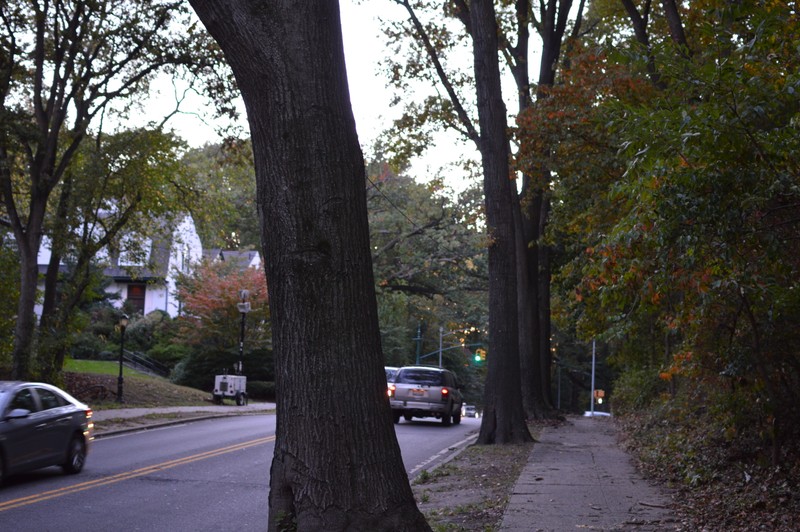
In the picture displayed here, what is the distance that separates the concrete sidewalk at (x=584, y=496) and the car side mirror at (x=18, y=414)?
23.0 ft

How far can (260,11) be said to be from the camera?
22.2 feet

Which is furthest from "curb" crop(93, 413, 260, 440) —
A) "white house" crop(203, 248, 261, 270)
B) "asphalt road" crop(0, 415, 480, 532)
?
"white house" crop(203, 248, 261, 270)

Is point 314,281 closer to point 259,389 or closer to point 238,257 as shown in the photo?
point 259,389

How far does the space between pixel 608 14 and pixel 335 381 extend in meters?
20.1

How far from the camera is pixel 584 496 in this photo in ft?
38.4

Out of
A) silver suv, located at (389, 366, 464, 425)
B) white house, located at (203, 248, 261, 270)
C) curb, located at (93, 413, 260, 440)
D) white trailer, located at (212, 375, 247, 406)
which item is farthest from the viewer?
white house, located at (203, 248, 261, 270)

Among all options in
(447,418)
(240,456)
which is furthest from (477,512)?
(447,418)

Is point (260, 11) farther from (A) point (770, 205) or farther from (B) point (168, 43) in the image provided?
(B) point (168, 43)

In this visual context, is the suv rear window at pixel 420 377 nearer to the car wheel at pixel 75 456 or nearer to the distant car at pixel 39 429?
the distant car at pixel 39 429

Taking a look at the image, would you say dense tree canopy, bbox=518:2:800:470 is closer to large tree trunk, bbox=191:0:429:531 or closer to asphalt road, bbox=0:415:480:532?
large tree trunk, bbox=191:0:429:531

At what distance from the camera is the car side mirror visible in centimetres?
1294

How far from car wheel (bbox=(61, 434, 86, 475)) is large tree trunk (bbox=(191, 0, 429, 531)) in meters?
8.78

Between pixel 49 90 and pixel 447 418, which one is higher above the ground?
pixel 49 90

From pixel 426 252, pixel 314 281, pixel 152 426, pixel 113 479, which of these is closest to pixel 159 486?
pixel 113 479
